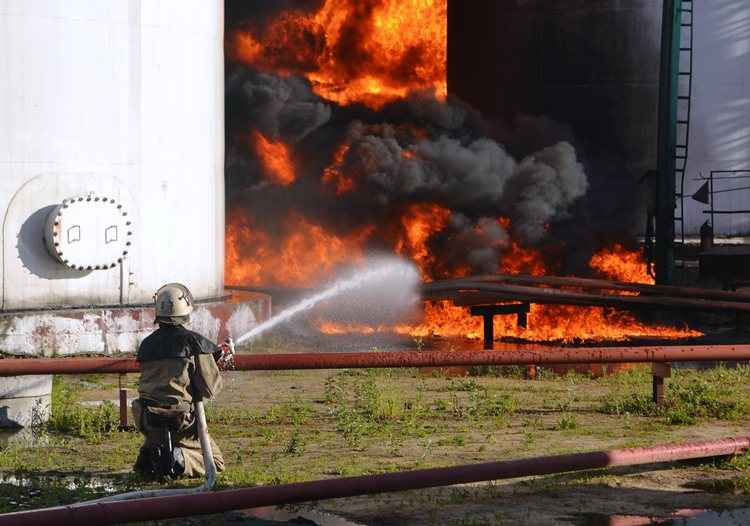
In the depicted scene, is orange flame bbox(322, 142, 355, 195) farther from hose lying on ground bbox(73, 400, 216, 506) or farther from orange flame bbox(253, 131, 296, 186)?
hose lying on ground bbox(73, 400, 216, 506)

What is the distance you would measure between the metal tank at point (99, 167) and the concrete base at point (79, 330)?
1 centimetres

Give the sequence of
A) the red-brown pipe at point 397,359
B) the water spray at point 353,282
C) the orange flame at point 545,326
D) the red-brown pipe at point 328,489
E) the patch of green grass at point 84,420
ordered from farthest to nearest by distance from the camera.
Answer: the orange flame at point 545,326 < the water spray at point 353,282 < the patch of green grass at point 84,420 < the red-brown pipe at point 397,359 < the red-brown pipe at point 328,489

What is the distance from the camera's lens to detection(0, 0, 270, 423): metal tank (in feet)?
38.1

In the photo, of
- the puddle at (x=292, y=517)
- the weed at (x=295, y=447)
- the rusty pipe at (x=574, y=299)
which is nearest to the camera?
the puddle at (x=292, y=517)

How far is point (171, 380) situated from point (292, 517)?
117 centimetres

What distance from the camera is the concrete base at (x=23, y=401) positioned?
915 cm

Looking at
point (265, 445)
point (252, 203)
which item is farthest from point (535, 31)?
point (265, 445)

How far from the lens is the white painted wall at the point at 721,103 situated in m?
21.4

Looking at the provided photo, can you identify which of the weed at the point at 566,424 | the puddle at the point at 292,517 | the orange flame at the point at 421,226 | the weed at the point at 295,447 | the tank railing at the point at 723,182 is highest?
the tank railing at the point at 723,182

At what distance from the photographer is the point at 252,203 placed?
→ 82.8ft

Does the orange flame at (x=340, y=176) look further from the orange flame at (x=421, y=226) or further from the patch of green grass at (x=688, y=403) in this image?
the patch of green grass at (x=688, y=403)

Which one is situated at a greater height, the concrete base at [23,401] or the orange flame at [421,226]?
the orange flame at [421,226]

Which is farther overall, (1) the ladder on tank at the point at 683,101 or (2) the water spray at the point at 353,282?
(1) the ladder on tank at the point at 683,101

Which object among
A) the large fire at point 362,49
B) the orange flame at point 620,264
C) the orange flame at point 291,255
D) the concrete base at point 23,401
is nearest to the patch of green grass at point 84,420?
the concrete base at point 23,401
